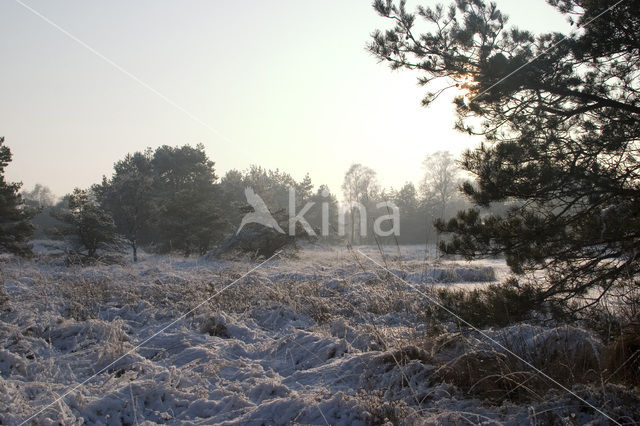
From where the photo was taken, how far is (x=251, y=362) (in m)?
4.25

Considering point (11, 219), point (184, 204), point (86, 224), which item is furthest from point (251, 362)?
point (184, 204)

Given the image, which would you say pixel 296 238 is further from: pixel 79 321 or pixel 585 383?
pixel 585 383

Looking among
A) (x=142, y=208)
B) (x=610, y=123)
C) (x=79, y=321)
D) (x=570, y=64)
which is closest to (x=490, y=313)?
(x=610, y=123)

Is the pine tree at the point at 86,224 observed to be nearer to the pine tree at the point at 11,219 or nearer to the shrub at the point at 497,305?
the pine tree at the point at 11,219

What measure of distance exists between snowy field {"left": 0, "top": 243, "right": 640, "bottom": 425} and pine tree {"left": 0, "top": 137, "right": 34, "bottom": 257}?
9.94 meters

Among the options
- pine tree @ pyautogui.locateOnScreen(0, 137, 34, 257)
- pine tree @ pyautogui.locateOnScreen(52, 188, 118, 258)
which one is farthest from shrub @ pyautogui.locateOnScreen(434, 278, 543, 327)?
pine tree @ pyautogui.locateOnScreen(0, 137, 34, 257)

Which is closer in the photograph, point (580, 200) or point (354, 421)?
point (354, 421)

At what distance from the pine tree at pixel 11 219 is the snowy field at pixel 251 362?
9.94 m

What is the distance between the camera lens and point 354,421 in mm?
2865

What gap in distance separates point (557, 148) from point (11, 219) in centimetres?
1773

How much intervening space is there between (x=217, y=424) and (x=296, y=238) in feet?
46.3

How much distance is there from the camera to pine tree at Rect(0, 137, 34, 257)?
1484 cm

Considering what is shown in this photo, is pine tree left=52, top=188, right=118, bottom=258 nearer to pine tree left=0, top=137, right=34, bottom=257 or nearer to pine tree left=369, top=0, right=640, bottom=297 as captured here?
pine tree left=0, top=137, right=34, bottom=257

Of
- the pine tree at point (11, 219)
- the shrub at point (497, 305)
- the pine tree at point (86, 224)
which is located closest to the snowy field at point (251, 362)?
the shrub at point (497, 305)
